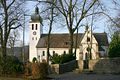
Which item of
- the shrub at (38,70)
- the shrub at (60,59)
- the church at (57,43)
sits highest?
the church at (57,43)

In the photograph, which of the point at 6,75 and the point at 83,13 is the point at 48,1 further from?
the point at 6,75

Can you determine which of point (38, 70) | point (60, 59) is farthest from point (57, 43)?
point (38, 70)

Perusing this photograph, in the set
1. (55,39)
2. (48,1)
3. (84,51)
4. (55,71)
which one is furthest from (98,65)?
(55,39)

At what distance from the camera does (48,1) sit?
134 feet

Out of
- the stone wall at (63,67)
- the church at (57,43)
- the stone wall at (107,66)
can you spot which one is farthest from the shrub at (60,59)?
the church at (57,43)

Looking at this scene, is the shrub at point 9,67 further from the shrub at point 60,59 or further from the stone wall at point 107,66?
the stone wall at point 107,66

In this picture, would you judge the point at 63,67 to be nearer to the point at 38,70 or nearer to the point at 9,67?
the point at 9,67

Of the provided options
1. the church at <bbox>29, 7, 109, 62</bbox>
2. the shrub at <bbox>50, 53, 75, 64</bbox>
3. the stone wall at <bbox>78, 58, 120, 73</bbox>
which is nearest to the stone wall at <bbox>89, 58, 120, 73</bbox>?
the stone wall at <bbox>78, 58, 120, 73</bbox>

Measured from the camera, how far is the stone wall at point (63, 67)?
3719 cm

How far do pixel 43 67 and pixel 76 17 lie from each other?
18012 mm

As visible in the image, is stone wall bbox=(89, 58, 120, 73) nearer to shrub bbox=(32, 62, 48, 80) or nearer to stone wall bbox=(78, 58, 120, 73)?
stone wall bbox=(78, 58, 120, 73)

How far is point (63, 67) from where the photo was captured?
38938mm

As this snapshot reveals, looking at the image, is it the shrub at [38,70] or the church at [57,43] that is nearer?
the shrub at [38,70]

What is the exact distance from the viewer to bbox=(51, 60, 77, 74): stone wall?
37.2 m
